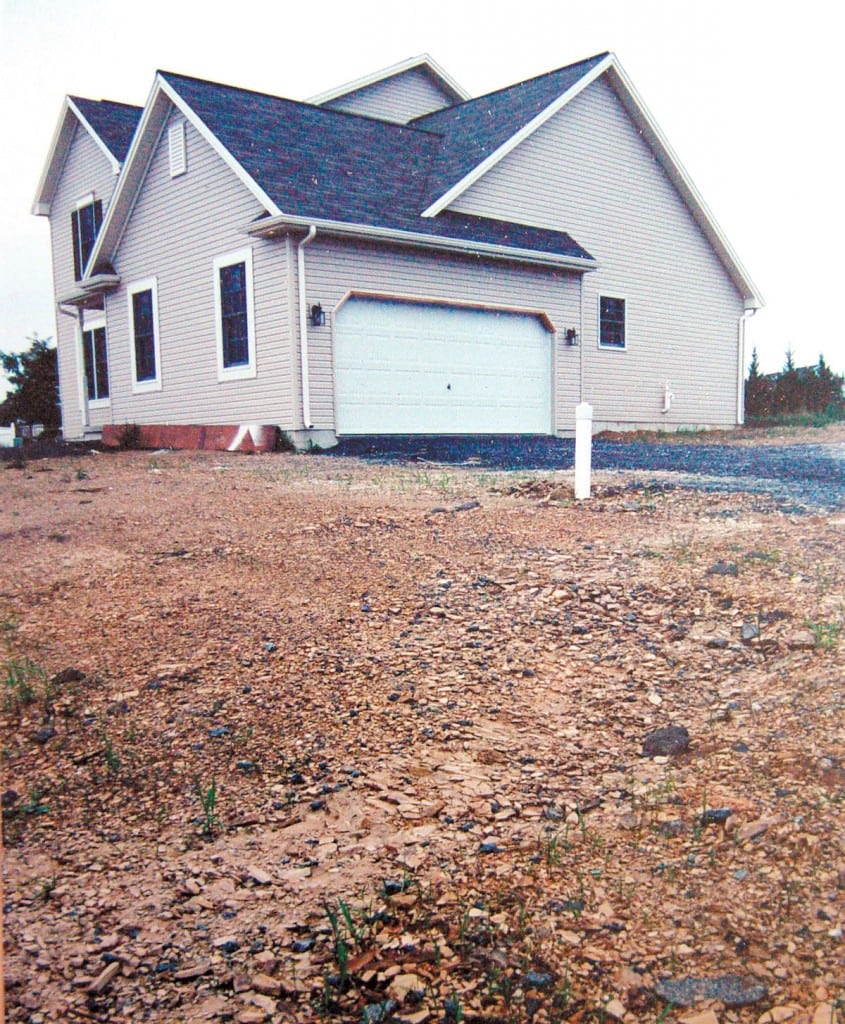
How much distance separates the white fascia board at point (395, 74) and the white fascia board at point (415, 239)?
586 centimetres

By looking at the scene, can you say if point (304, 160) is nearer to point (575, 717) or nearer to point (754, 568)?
point (754, 568)

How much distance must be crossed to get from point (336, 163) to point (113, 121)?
16.7 feet

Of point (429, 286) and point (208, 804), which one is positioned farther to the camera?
point (429, 286)

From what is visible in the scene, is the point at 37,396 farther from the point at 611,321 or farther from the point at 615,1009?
the point at 615,1009

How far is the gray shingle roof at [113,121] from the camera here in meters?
14.6

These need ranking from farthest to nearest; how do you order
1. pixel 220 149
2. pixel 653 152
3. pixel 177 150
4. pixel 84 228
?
pixel 84 228
pixel 653 152
pixel 177 150
pixel 220 149

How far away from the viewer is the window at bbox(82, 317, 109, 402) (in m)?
16.0

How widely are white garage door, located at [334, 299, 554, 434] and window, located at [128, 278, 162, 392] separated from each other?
394 centimetres

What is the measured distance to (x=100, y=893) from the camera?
2193mm

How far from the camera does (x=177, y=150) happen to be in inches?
510

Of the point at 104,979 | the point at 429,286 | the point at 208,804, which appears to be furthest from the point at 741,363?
the point at 104,979

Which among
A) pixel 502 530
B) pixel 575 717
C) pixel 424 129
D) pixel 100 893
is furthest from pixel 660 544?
pixel 424 129

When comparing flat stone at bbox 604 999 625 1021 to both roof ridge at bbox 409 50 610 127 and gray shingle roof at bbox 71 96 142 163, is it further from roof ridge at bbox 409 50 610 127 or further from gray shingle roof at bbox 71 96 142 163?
gray shingle roof at bbox 71 96 142 163

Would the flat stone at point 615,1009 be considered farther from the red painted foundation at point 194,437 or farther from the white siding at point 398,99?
the white siding at point 398,99
